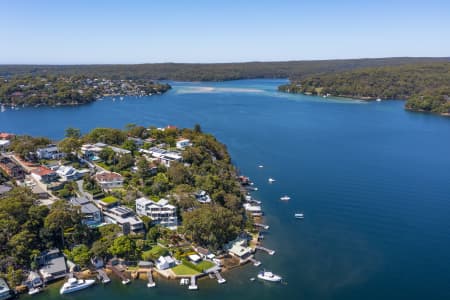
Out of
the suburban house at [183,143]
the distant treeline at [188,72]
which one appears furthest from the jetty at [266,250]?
the distant treeline at [188,72]

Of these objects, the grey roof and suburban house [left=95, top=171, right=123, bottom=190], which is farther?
suburban house [left=95, top=171, right=123, bottom=190]

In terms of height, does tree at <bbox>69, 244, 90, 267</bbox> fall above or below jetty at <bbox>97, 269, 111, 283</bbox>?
above

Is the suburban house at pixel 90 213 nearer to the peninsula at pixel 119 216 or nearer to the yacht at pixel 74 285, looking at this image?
the peninsula at pixel 119 216

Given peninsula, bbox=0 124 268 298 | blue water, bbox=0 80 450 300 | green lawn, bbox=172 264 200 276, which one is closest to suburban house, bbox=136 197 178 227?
peninsula, bbox=0 124 268 298

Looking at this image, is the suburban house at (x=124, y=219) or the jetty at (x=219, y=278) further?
the suburban house at (x=124, y=219)

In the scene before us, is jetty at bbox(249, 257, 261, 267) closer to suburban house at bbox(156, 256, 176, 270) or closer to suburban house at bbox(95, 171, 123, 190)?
suburban house at bbox(156, 256, 176, 270)
